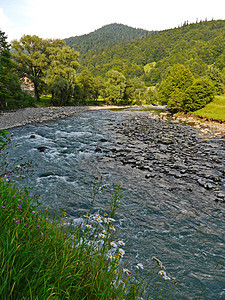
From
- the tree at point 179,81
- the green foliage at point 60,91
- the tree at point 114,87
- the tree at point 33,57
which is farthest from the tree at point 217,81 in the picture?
the tree at point 33,57

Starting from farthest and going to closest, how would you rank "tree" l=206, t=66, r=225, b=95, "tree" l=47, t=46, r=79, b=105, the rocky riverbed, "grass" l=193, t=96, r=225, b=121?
"tree" l=206, t=66, r=225, b=95 < "tree" l=47, t=46, r=79, b=105 < "grass" l=193, t=96, r=225, b=121 < the rocky riverbed

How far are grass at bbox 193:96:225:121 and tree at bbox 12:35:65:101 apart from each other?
41.1m

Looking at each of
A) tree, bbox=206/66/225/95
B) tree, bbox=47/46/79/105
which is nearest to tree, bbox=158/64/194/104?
tree, bbox=206/66/225/95

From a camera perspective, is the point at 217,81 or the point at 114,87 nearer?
the point at 114,87

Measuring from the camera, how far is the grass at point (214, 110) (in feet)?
121

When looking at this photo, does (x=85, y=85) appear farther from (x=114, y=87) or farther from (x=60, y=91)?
(x=60, y=91)

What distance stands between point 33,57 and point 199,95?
1701 inches

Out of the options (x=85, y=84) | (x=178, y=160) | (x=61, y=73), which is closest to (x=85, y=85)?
(x=85, y=84)

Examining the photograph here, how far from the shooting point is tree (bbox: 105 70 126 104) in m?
64.1

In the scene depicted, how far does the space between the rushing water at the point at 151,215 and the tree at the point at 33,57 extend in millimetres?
38232

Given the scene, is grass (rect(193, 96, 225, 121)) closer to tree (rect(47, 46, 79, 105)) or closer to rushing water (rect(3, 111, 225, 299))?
rushing water (rect(3, 111, 225, 299))

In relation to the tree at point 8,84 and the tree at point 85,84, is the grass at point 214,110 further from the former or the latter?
the tree at point 8,84

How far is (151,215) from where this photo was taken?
7223 millimetres

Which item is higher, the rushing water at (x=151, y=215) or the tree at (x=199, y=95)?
the tree at (x=199, y=95)
